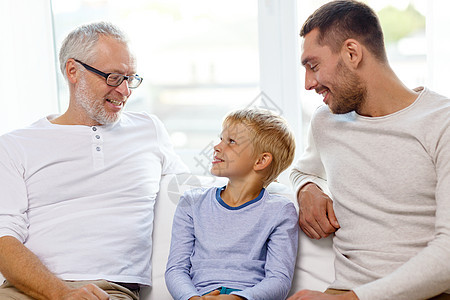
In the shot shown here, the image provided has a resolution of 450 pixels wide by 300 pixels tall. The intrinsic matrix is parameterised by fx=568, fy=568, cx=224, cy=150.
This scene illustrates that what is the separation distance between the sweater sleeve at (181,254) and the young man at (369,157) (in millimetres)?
362

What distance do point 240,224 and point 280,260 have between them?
0.57ft

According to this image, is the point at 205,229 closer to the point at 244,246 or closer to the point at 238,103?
the point at 244,246

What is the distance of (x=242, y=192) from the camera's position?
6.32ft

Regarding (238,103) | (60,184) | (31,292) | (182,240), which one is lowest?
(31,292)

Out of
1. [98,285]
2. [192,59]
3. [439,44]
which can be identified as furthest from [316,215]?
[192,59]

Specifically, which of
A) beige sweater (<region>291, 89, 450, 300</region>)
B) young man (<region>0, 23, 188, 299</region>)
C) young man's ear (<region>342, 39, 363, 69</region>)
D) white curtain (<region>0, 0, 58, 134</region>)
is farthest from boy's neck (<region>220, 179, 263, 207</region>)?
white curtain (<region>0, 0, 58, 134</region>)

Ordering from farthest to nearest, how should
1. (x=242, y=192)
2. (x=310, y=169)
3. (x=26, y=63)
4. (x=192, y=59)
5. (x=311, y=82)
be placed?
(x=26, y=63)
(x=192, y=59)
(x=310, y=169)
(x=242, y=192)
(x=311, y=82)

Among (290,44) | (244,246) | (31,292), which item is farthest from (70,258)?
(290,44)

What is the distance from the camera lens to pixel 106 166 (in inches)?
82.5

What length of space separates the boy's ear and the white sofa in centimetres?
19

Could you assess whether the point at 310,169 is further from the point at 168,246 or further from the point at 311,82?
the point at 168,246

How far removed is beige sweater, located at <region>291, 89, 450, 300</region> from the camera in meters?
1.53

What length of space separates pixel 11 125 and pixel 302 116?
149 cm

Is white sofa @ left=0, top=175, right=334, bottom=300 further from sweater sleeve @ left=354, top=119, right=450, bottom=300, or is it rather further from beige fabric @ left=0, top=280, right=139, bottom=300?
sweater sleeve @ left=354, top=119, right=450, bottom=300
